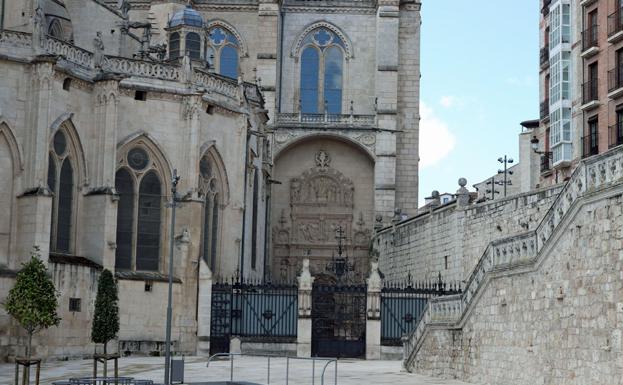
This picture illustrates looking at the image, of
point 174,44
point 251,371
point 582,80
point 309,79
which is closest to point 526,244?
point 251,371

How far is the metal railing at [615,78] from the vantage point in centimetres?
4109

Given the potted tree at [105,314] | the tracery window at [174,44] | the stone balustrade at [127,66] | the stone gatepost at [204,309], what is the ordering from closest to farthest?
the potted tree at [105,314], the stone balustrade at [127,66], the stone gatepost at [204,309], the tracery window at [174,44]

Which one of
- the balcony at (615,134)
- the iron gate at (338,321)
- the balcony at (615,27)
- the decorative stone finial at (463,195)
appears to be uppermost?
the balcony at (615,27)

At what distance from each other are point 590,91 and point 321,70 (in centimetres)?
2328

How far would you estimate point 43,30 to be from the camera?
3844cm

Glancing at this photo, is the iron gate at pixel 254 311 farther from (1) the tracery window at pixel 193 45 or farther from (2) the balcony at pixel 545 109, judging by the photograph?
(2) the balcony at pixel 545 109

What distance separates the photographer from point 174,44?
50000mm

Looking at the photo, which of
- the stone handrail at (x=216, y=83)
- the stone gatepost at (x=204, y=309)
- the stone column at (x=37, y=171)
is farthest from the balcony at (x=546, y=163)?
the stone column at (x=37, y=171)

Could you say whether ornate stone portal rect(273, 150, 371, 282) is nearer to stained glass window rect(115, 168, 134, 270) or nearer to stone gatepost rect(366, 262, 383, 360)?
stone gatepost rect(366, 262, 383, 360)

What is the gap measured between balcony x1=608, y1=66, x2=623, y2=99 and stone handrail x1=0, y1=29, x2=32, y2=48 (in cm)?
1981

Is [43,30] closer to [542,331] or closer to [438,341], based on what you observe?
[438,341]

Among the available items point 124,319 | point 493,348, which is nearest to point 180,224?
point 124,319

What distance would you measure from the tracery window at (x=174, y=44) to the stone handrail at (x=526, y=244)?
2090 centimetres

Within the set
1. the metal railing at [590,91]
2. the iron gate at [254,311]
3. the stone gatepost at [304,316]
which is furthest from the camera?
the metal railing at [590,91]
